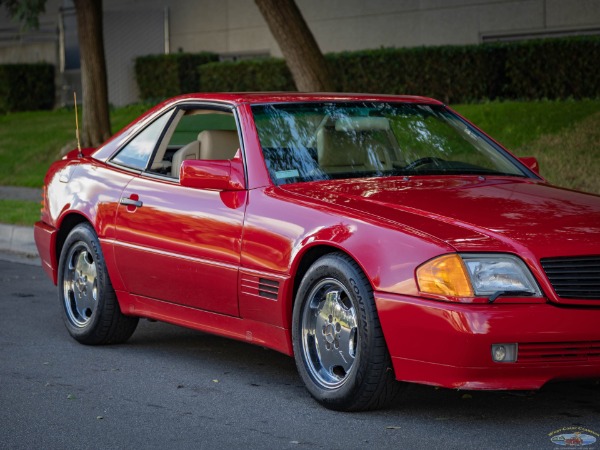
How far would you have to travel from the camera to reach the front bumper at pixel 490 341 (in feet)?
16.7

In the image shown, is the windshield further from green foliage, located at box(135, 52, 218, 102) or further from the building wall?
green foliage, located at box(135, 52, 218, 102)

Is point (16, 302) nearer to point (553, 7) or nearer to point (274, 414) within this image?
point (274, 414)

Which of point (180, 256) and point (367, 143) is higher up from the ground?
point (367, 143)

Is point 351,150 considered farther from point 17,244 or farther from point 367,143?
point 17,244

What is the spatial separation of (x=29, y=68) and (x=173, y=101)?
23.2m

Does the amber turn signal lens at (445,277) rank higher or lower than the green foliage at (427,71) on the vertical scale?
lower

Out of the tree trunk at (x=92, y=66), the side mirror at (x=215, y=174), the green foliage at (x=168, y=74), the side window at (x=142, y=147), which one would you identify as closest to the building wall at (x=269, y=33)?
the green foliage at (x=168, y=74)

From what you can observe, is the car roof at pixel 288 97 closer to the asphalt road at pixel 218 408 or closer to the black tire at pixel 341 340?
the black tire at pixel 341 340

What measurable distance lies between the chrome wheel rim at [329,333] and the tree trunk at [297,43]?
355 inches

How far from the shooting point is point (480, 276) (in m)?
5.17

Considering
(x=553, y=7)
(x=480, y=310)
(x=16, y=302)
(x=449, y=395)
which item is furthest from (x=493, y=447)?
(x=553, y=7)

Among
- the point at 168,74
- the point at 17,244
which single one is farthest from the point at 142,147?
the point at 168,74

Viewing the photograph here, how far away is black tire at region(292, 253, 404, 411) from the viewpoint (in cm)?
544

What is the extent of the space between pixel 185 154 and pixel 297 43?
25.3 feet
